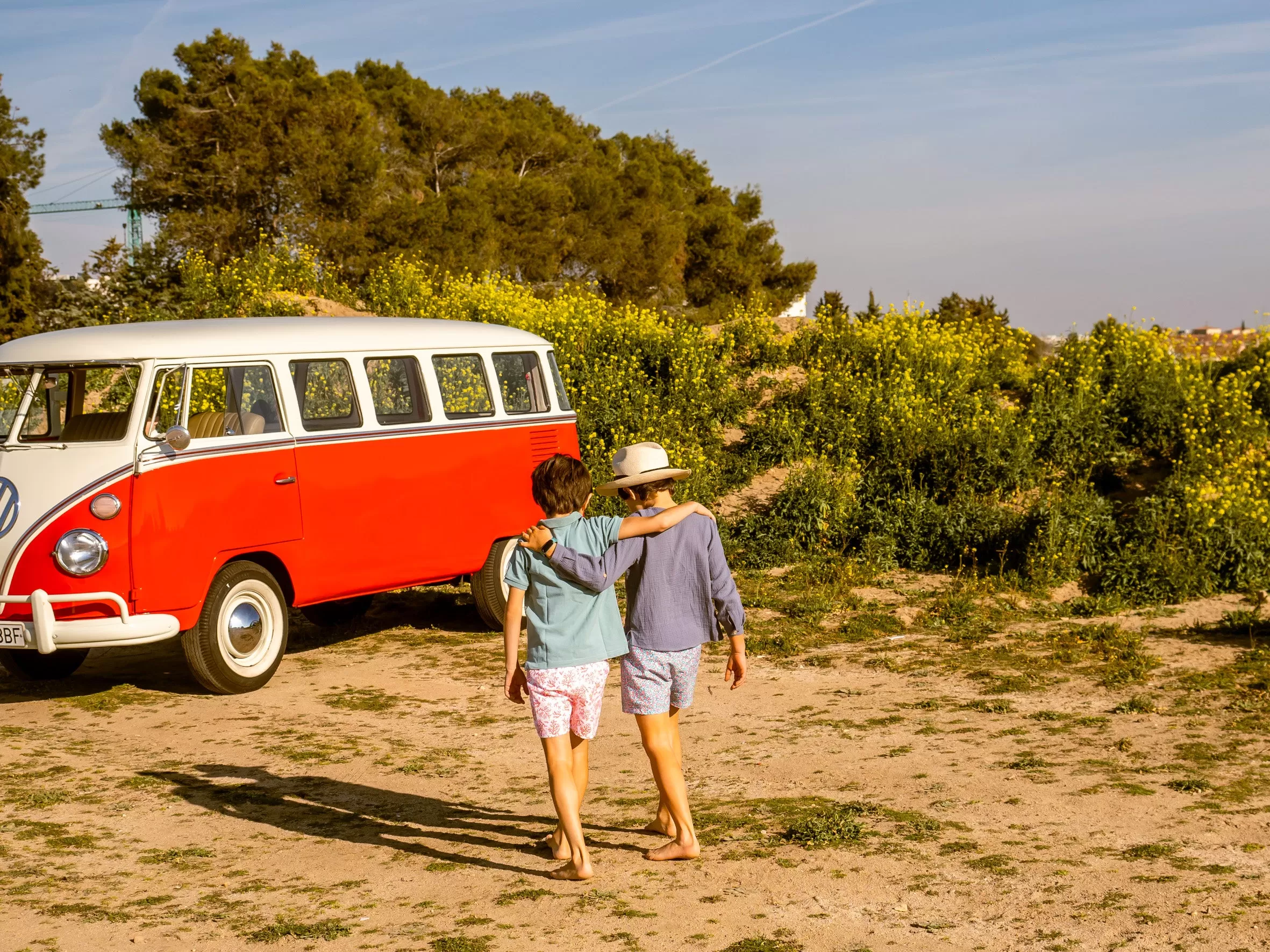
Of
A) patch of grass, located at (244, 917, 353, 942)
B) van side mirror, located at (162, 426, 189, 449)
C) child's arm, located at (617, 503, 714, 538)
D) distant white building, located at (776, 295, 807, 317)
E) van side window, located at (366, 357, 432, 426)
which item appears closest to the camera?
patch of grass, located at (244, 917, 353, 942)

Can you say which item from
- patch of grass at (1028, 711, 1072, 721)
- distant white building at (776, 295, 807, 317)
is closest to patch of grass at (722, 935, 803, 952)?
patch of grass at (1028, 711, 1072, 721)

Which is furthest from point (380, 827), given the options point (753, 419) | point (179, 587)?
point (753, 419)

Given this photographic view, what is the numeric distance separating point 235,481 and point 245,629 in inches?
43.4

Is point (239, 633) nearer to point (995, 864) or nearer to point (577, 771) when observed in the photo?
point (577, 771)

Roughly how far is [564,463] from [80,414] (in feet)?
17.7

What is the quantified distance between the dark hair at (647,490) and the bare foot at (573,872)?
1.50 m

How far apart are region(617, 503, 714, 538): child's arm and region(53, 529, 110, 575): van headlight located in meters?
4.64

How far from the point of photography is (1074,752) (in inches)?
286

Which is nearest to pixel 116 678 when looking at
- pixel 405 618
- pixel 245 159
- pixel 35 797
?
pixel 405 618

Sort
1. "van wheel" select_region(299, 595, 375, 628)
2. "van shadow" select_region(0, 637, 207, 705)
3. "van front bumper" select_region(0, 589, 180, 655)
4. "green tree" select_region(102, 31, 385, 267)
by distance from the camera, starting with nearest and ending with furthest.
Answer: "van front bumper" select_region(0, 589, 180, 655) → "van shadow" select_region(0, 637, 207, 705) → "van wheel" select_region(299, 595, 375, 628) → "green tree" select_region(102, 31, 385, 267)

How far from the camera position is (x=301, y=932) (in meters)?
4.93

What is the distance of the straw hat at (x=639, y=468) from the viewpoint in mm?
5328

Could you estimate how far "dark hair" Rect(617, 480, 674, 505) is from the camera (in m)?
5.36

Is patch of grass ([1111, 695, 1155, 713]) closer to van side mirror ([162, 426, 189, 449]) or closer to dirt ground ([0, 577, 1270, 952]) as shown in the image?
dirt ground ([0, 577, 1270, 952])
